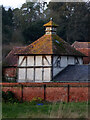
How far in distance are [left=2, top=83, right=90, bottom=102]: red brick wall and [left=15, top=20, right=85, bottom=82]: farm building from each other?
27.4ft

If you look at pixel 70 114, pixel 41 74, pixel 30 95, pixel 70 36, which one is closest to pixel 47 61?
pixel 41 74

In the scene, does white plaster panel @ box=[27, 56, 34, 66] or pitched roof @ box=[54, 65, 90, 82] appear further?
white plaster panel @ box=[27, 56, 34, 66]

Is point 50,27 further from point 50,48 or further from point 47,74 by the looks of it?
point 47,74

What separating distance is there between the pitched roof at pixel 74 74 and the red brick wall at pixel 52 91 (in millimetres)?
5520

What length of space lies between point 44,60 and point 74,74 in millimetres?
3519

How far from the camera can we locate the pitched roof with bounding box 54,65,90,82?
29705mm

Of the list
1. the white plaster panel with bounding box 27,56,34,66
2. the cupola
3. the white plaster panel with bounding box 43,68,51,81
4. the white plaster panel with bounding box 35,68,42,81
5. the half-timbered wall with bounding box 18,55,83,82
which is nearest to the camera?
the white plaster panel with bounding box 43,68,51,81

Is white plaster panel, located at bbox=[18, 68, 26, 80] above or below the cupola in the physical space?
below

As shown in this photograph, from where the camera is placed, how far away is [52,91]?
78.2 feet

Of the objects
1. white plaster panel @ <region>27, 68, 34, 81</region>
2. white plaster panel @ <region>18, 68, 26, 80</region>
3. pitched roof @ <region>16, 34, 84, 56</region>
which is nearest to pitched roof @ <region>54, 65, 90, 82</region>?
pitched roof @ <region>16, 34, 84, 56</region>

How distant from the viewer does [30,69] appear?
3338cm

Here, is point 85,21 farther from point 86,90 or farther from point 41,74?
point 86,90

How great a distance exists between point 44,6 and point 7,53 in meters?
20.0

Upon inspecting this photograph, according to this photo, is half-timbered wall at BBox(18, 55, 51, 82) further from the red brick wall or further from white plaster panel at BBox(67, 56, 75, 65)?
the red brick wall
